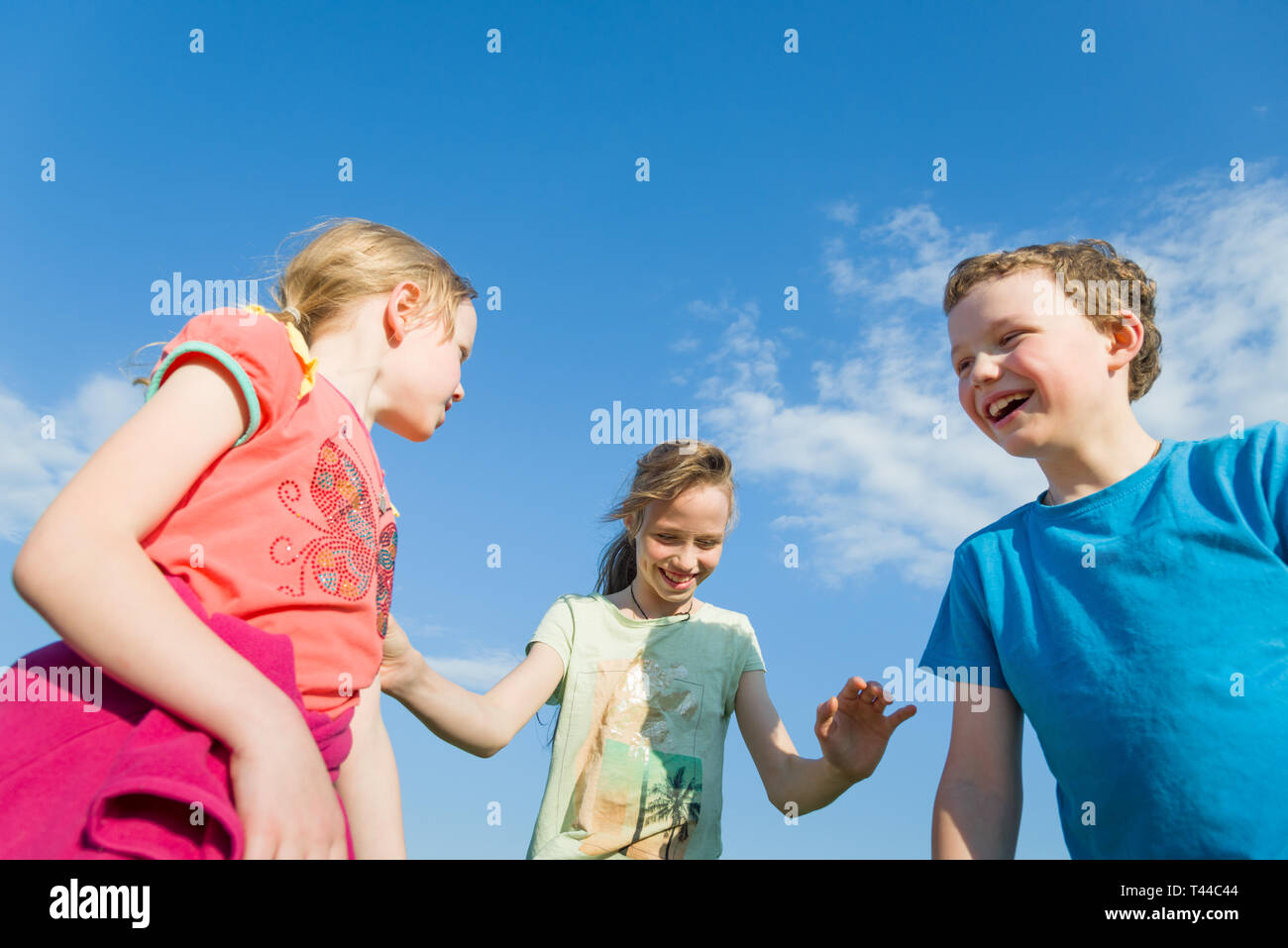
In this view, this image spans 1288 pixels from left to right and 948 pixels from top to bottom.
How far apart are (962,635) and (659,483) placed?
162 cm

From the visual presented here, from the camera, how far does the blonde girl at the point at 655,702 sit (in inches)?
127

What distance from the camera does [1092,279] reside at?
10.6 feet

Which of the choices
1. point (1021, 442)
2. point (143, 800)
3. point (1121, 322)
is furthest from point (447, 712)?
point (1121, 322)

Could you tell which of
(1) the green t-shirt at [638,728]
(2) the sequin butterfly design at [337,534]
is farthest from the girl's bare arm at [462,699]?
(2) the sequin butterfly design at [337,534]

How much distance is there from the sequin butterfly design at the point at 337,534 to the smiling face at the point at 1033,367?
2.05 metres

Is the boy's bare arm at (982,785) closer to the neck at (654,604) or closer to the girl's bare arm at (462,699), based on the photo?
the neck at (654,604)

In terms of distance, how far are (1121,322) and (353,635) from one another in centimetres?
275

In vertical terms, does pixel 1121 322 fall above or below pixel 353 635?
above

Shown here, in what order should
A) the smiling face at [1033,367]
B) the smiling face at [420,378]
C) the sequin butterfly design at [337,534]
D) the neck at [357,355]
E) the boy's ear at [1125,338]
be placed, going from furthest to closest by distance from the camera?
the boy's ear at [1125,338] < the smiling face at [1033,367] < the smiling face at [420,378] < the neck at [357,355] < the sequin butterfly design at [337,534]

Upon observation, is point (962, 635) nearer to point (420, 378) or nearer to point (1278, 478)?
point (1278, 478)

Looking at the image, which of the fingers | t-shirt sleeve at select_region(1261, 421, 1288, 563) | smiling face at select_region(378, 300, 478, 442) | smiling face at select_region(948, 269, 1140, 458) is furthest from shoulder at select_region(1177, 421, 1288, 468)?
smiling face at select_region(378, 300, 478, 442)
